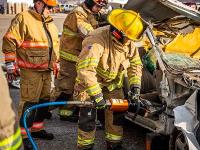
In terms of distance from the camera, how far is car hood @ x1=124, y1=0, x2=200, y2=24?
14.9 feet

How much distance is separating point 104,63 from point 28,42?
3.28 feet

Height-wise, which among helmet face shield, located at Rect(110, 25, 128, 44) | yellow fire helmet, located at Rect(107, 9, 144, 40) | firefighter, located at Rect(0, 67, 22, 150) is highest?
yellow fire helmet, located at Rect(107, 9, 144, 40)

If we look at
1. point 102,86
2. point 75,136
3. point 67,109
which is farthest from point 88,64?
point 67,109

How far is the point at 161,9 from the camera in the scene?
4750 millimetres

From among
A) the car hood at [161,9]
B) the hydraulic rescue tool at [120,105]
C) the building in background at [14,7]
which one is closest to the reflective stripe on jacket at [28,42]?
the hydraulic rescue tool at [120,105]

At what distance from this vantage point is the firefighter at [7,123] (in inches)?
71.0

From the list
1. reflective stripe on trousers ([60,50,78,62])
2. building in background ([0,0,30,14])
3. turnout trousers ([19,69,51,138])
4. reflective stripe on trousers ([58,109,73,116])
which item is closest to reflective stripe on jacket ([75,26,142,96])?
turnout trousers ([19,69,51,138])

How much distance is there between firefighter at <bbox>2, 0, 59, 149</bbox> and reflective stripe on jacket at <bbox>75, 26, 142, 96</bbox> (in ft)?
2.25

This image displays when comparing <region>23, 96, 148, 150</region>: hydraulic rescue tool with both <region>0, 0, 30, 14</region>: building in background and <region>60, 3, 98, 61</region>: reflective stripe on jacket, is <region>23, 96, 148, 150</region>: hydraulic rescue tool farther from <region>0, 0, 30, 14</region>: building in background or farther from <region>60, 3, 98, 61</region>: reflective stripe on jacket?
<region>0, 0, 30, 14</region>: building in background

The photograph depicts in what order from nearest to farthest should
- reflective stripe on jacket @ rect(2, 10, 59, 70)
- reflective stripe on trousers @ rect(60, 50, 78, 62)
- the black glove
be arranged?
the black glove < reflective stripe on jacket @ rect(2, 10, 59, 70) < reflective stripe on trousers @ rect(60, 50, 78, 62)

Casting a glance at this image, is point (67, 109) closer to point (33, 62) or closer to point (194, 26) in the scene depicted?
point (33, 62)

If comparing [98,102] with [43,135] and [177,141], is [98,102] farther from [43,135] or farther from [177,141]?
[43,135]

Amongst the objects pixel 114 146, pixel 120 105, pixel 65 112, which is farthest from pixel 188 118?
pixel 65 112

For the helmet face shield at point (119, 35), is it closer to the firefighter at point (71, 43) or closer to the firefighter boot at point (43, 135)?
the firefighter at point (71, 43)
